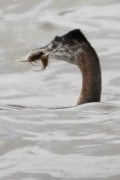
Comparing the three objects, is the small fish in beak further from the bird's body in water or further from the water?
A: the water

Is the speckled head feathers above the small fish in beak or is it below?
above

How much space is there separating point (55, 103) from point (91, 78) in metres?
1.15

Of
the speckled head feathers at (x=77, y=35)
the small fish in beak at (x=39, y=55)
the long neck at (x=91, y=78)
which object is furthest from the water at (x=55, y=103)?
the speckled head feathers at (x=77, y=35)

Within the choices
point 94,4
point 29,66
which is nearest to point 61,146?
point 29,66

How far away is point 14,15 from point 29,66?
1.51m

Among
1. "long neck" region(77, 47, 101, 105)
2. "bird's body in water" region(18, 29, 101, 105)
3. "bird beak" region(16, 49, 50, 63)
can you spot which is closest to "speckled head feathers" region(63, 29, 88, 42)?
"bird's body in water" region(18, 29, 101, 105)

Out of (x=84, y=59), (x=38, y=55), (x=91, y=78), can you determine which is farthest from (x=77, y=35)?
(x=38, y=55)

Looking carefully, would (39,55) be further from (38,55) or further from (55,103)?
(55,103)

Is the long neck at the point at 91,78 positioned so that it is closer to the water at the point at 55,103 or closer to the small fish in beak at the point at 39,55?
the water at the point at 55,103

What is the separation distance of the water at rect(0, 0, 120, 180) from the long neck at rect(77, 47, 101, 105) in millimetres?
154

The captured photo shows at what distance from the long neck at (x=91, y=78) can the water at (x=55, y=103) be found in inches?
6.1

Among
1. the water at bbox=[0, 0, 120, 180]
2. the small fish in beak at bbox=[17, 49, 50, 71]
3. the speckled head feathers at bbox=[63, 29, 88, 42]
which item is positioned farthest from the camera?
the small fish in beak at bbox=[17, 49, 50, 71]

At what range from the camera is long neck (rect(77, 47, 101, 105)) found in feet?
29.3

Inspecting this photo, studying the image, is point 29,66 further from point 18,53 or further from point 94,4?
point 94,4
